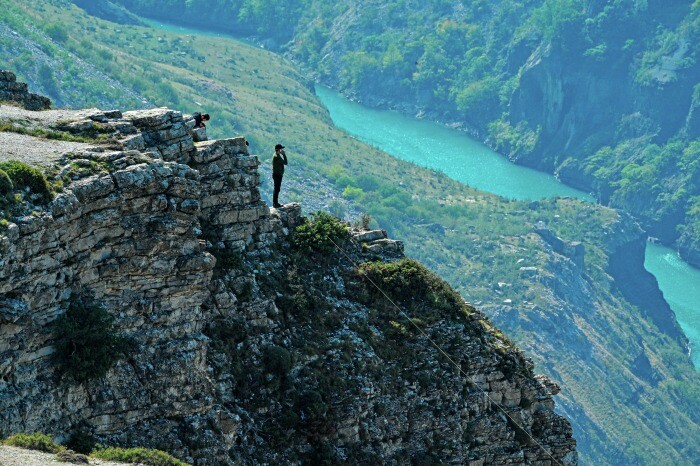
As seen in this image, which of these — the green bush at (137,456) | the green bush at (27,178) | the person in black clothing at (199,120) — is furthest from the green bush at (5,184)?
the person in black clothing at (199,120)

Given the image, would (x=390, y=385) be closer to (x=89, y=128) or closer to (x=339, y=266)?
(x=339, y=266)

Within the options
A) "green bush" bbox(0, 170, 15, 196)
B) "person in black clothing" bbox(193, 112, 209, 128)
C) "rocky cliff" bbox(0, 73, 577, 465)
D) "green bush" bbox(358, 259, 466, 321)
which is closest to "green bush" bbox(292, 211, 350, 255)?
"rocky cliff" bbox(0, 73, 577, 465)

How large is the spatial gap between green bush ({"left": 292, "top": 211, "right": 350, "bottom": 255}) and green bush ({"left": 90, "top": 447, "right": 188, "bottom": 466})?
10.6 m

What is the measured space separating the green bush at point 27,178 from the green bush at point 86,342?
2808mm

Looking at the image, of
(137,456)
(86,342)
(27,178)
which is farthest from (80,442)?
(27,178)

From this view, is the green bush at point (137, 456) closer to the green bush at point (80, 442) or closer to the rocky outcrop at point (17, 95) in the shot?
the green bush at point (80, 442)

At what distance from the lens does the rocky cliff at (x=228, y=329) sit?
36.6m

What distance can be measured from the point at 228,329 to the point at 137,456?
238 inches

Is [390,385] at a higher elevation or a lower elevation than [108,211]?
lower

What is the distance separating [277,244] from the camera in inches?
1777

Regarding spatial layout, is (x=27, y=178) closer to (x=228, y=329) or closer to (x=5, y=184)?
(x=5, y=184)

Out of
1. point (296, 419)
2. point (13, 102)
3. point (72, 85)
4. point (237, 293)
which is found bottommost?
point (72, 85)

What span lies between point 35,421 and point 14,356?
1.59m

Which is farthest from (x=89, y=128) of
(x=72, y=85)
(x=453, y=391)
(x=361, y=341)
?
(x=72, y=85)
